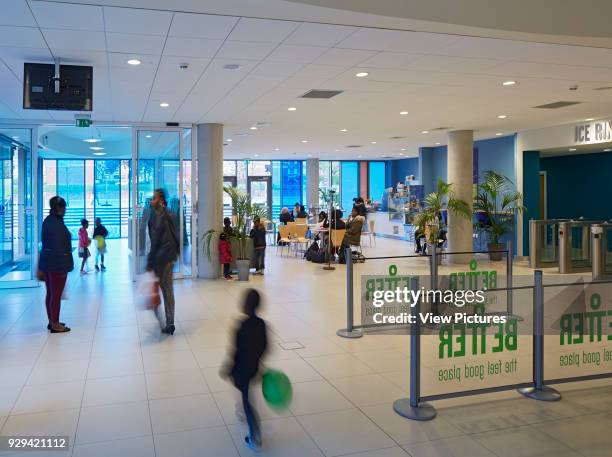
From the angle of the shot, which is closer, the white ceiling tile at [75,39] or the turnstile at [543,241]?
the white ceiling tile at [75,39]

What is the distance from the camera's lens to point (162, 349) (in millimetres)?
6367

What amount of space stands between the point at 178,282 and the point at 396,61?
6722 millimetres

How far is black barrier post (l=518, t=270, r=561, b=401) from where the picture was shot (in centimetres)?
472

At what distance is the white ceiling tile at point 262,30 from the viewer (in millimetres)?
5164

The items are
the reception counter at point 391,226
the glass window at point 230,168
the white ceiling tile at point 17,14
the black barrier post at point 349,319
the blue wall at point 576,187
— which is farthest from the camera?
the glass window at point 230,168

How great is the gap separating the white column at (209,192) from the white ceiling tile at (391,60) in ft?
19.3

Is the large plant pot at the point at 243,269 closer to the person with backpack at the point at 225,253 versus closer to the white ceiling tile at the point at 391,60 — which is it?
the person with backpack at the point at 225,253

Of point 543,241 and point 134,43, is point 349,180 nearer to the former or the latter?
point 543,241

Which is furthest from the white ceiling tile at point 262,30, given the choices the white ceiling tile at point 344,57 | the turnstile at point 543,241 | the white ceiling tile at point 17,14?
the turnstile at point 543,241

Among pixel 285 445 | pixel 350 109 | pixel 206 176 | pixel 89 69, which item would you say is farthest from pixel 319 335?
pixel 206 176

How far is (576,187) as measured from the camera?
17484 millimetres

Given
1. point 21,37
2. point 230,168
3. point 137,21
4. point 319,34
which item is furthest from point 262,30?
point 230,168

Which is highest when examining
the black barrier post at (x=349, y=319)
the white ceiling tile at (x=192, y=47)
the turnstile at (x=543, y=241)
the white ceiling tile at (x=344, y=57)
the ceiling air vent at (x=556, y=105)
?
the ceiling air vent at (x=556, y=105)

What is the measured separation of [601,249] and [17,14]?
427 inches
